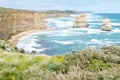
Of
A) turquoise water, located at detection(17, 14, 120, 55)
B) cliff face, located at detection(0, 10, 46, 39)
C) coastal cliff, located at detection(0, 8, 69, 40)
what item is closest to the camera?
turquoise water, located at detection(17, 14, 120, 55)

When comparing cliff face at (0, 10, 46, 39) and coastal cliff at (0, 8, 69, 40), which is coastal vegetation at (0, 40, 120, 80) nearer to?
cliff face at (0, 10, 46, 39)

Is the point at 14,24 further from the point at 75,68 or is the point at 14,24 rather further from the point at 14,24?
the point at 75,68

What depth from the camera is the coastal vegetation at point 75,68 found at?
693 centimetres

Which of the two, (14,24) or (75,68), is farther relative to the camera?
(14,24)

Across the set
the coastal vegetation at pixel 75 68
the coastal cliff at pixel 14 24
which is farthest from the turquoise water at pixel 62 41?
the coastal vegetation at pixel 75 68

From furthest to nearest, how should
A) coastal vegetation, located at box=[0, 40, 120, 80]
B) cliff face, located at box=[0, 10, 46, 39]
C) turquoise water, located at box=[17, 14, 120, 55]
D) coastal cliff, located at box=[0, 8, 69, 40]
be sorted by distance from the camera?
1. coastal cliff, located at box=[0, 8, 69, 40]
2. cliff face, located at box=[0, 10, 46, 39]
3. turquoise water, located at box=[17, 14, 120, 55]
4. coastal vegetation, located at box=[0, 40, 120, 80]

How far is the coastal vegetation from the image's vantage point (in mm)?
6930

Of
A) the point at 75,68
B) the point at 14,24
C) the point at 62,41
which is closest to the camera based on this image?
the point at 75,68

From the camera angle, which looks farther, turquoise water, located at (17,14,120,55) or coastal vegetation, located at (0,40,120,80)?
turquoise water, located at (17,14,120,55)

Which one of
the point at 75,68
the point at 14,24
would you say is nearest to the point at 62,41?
the point at 14,24

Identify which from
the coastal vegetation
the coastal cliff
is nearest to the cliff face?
the coastal cliff

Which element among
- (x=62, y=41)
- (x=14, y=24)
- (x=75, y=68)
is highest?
(x=75, y=68)

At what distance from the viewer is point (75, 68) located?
789cm

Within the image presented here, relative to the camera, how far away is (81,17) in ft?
348
